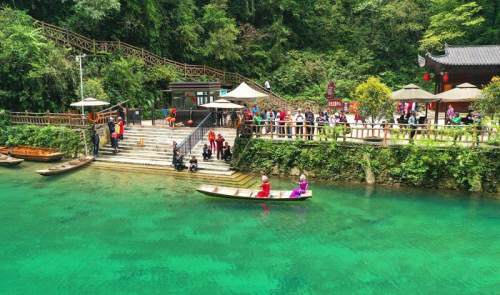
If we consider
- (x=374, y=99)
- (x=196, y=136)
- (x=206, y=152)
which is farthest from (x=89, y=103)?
(x=374, y=99)

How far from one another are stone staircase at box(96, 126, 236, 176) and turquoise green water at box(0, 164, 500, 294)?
2.71m

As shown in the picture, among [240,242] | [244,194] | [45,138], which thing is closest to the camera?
[240,242]

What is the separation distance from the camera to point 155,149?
23.0 meters

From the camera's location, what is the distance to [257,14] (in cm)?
4653

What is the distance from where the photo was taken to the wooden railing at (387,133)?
17.8m

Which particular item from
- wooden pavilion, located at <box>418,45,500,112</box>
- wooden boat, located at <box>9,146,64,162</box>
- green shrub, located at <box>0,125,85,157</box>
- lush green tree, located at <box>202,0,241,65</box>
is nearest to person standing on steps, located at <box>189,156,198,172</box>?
green shrub, located at <box>0,125,85,157</box>

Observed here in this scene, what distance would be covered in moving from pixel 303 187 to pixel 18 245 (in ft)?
33.4

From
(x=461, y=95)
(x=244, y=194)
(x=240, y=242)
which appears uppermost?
(x=461, y=95)

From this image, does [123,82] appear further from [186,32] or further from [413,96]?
A: [413,96]

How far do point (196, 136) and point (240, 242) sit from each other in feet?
35.4

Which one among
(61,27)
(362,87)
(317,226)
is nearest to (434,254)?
(317,226)

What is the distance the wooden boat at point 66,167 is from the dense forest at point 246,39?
6267 millimetres

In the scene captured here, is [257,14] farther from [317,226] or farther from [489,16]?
[317,226]

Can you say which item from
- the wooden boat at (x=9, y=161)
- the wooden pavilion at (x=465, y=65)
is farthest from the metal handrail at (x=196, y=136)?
the wooden pavilion at (x=465, y=65)
